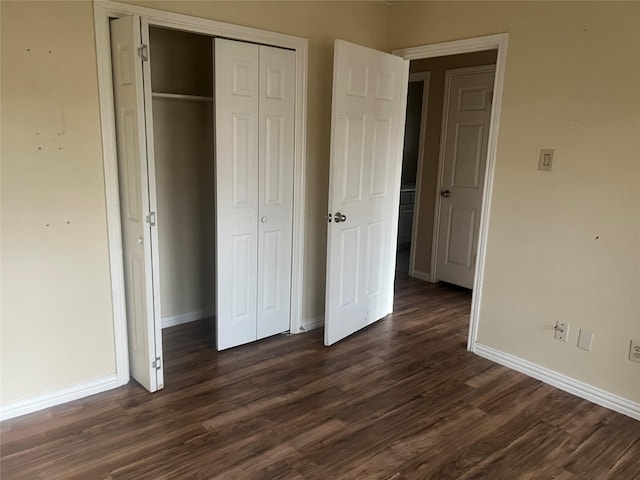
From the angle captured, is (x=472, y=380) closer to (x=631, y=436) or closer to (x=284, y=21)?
(x=631, y=436)

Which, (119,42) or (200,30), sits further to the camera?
(200,30)

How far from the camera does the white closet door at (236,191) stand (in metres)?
2.88

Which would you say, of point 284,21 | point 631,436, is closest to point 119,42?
point 284,21

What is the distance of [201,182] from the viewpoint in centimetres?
361

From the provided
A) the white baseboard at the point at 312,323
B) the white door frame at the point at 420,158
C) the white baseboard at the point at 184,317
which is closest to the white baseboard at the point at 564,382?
the white baseboard at the point at 312,323

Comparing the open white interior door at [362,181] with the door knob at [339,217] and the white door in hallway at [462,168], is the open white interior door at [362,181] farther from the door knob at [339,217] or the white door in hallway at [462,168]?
the white door in hallway at [462,168]

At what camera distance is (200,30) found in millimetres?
2705

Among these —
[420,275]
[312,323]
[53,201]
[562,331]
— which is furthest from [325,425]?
[420,275]

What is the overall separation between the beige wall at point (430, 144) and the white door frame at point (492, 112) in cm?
121

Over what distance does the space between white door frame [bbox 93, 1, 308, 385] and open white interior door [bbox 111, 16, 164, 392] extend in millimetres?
41

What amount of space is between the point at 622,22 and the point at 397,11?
1.57m

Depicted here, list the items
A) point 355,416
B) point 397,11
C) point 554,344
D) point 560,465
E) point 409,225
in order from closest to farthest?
1. point 560,465
2. point 355,416
3. point 554,344
4. point 397,11
5. point 409,225

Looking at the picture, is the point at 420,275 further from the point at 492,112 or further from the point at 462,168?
the point at 492,112

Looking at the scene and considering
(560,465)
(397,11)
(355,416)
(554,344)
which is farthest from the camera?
(397,11)
